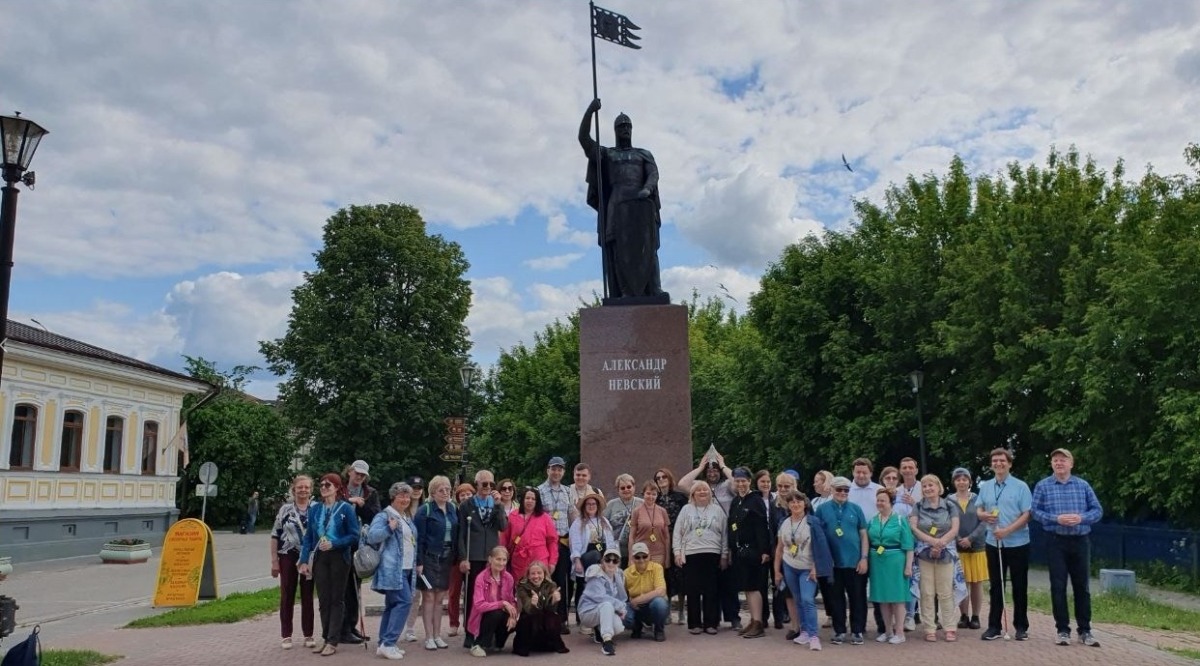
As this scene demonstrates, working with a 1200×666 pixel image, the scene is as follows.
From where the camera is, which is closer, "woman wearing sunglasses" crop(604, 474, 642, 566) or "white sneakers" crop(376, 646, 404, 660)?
"white sneakers" crop(376, 646, 404, 660)

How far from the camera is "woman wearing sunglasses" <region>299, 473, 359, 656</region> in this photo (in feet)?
29.7

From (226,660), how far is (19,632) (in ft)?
15.6

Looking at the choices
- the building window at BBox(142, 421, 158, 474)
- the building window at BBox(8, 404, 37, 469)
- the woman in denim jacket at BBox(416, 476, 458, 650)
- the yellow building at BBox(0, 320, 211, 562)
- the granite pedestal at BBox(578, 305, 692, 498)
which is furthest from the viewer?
the building window at BBox(142, 421, 158, 474)

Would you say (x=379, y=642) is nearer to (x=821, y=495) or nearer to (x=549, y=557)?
(x=549, y=557)

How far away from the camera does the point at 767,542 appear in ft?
31.1

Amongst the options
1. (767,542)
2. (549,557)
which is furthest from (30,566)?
(767,542)

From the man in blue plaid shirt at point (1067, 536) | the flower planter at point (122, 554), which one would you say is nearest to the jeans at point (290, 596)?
the man in blue plaid shirt at point (1067, 536)

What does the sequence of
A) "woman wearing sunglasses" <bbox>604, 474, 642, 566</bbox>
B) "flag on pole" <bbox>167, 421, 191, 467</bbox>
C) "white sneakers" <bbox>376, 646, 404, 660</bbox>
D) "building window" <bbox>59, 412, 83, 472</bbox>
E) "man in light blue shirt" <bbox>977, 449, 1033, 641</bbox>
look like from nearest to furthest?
"white sneakers" <bbox>376, 646, 404, 660</bbox> → "man in light blue shirt" <bbox>977, 449, 1033, 641</bbox> → "woman wearing sunglasses" <bbox>604, 474, 642, 566</bbox> → "building window" <bbox>59, 412, 83, 472</bbox> → "flag on pole" <bbox>167, 421, 191, 467</bbox>

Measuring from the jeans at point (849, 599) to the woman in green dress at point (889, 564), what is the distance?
114 mm

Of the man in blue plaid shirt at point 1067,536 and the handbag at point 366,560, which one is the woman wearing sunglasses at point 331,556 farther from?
the man in blue plaid shirt at point 1067,536

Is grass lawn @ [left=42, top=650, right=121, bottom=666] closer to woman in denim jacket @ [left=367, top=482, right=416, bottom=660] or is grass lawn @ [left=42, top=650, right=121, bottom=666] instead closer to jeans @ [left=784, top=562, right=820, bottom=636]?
woman in denim jacket @ [left=367, top=482, right=416, bottom=660]

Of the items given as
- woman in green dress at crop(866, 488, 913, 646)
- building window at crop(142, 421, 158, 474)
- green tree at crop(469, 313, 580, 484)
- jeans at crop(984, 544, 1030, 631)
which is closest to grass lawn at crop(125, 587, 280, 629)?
woman in green dress at crop(866, 488, 913, 646)

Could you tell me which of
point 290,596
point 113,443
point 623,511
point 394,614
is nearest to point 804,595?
point 623,511

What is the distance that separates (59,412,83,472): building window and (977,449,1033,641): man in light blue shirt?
24.7 meters
